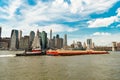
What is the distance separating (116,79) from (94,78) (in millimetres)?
3459

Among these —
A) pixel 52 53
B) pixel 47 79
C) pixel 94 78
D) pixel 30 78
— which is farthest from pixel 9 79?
pixel 52 53

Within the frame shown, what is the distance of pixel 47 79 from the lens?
1134 inches

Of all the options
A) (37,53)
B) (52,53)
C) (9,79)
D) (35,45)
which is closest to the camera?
(9,79)

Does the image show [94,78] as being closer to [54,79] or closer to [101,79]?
[101,79]

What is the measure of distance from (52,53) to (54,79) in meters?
93.5

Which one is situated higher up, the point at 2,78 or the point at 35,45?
the point at 35,45

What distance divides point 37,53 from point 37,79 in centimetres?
8424

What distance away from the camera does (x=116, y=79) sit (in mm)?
29453

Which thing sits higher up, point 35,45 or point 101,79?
point 35,45

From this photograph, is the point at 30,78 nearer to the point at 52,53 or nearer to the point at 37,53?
the point at 37,53

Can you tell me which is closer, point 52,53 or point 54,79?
point 54,79

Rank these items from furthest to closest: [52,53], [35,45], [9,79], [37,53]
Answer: [35,45]
[52,53]
[37,53]
[9,79]

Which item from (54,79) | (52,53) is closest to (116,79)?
(54,79)

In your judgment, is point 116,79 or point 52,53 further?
point 52,53
